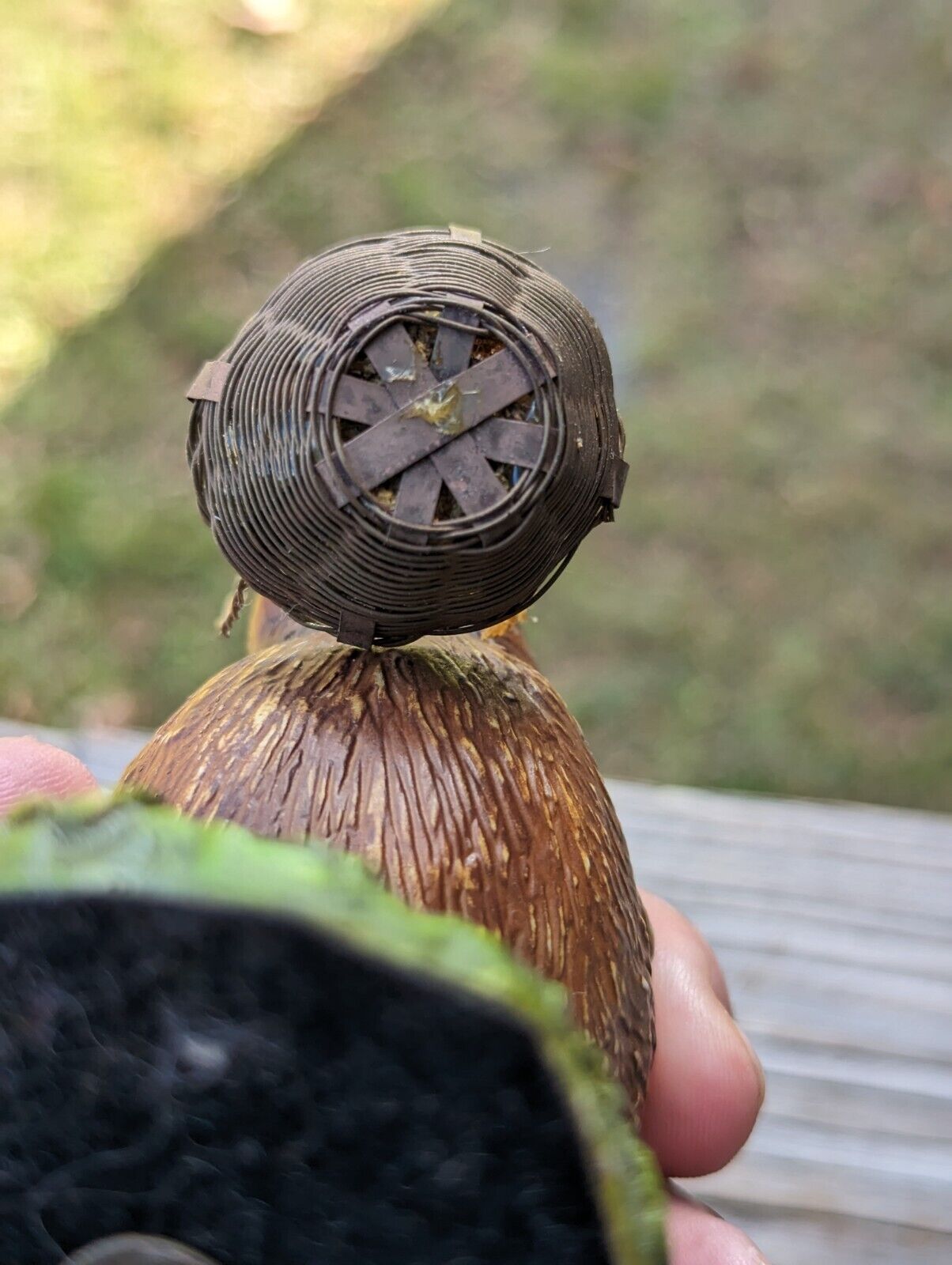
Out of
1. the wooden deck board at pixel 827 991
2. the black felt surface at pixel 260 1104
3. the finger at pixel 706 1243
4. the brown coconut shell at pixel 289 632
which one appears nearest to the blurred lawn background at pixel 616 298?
the wooden deck board at pixel 827 991

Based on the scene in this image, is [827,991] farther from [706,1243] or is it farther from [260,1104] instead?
[260,1104]

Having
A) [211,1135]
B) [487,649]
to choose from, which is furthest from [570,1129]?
[487,649]

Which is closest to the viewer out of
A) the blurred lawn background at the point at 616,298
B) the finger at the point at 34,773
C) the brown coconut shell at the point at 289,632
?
the finger at the point at 34,773

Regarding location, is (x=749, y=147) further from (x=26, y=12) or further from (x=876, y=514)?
(x=26, y=12)

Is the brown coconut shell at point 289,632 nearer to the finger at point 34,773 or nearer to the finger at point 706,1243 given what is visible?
the finger at point 34,773

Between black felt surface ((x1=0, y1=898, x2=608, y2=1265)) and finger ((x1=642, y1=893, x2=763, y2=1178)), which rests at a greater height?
black felt surface ((x1=0, y1=898, x2=608, y2=1265))

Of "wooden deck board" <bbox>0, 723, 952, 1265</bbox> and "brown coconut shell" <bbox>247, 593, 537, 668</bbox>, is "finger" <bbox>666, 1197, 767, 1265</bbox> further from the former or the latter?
"brown coconut shell" <bbox>247, 593, 537, 668</bbox>

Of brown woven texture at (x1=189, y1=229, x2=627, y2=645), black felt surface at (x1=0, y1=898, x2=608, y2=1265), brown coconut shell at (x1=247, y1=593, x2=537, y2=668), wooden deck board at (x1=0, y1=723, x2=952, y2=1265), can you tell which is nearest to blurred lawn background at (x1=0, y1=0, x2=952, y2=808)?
wooden deck board at (x1=0, y1=723, x2=952, y2=1265)
